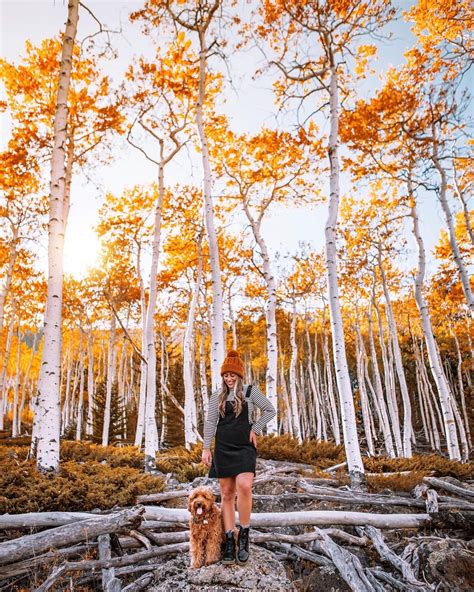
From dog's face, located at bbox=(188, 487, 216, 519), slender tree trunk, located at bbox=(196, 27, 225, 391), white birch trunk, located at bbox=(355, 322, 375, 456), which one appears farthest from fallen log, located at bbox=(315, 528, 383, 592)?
white birch trunk, located at bbox=(355, 322, 375, 456)

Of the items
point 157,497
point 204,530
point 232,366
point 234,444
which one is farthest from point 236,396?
point 157,497

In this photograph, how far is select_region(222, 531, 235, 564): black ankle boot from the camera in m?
3.30

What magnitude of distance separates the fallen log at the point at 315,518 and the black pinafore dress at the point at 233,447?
128cm

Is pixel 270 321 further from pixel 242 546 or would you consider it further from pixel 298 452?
pixel 242 546

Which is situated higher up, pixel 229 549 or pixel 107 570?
pixel 229 549

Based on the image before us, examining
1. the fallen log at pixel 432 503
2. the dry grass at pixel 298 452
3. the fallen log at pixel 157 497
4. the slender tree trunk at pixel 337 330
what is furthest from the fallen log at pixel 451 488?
the fallen log at pixel 157 497

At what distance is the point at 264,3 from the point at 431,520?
11790 mm

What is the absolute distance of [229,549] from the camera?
11.0 ft

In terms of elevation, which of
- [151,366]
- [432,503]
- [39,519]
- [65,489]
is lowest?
[432,503]

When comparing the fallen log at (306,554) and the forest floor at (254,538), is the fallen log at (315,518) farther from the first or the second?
the fallen log at (306,554)

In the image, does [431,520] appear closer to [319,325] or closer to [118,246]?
[118,246]

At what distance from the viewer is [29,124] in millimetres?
11766

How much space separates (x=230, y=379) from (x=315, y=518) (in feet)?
7.15

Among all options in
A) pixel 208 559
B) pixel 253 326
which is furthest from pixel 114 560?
pixel 253 326
